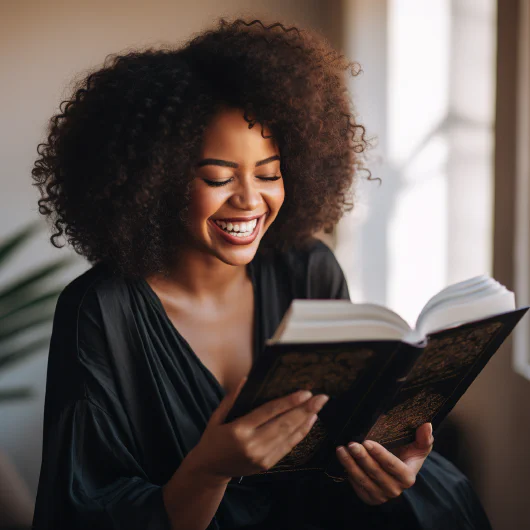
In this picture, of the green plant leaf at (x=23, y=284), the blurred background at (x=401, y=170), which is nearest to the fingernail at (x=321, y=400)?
the blurred background at (x=401, y=170)

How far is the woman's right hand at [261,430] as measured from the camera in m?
0.93

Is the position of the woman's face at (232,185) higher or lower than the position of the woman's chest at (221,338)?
higher

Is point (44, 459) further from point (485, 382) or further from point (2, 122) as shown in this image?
point (2, 122)

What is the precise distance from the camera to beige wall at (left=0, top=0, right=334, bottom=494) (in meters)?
2.71

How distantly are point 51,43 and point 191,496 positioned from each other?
2151 millimetres

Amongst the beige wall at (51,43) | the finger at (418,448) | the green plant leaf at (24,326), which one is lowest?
the green plant leaf at (24,326)

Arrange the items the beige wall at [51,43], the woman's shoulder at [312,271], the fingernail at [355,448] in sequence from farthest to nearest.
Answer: the beige wall at [51,43] → the woman's shoulder at [312,271] → the fingernail at [355,448]

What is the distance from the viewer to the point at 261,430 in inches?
37.3

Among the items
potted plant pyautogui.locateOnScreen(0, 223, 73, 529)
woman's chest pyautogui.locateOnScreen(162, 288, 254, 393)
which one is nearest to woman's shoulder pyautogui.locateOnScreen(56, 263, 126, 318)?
woman's chest pyautogui.locateOnScreen(162, 288, 254, 393)

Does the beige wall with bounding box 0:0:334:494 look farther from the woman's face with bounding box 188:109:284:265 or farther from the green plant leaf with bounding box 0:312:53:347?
the woman's face with bounding box 188:109:284:265

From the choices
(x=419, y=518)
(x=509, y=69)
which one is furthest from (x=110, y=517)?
(x=509, y=69)

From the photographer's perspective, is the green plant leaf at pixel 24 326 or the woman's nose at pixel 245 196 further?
the green plant leaf at pixel 24 326

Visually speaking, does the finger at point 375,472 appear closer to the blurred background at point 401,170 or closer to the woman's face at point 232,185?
the woman's face at point 232,185

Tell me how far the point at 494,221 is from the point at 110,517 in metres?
1.02
